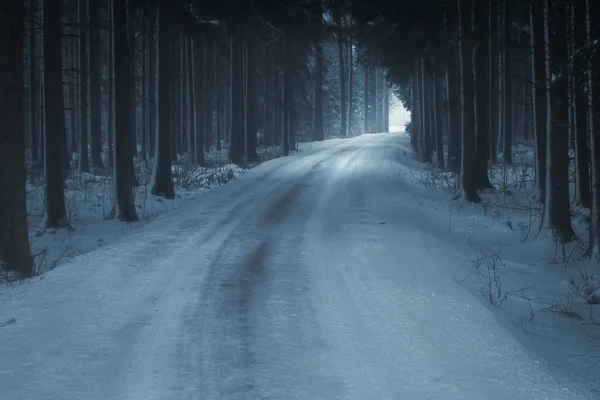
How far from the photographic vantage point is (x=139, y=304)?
296 inches

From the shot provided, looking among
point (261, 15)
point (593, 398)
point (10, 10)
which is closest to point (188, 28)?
point (261, 15)

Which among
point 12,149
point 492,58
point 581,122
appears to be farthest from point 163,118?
point 492,58

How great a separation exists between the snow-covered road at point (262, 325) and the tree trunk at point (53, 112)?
5.11 m

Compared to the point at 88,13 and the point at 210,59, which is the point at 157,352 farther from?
the point at 210,59

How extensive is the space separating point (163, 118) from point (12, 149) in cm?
834

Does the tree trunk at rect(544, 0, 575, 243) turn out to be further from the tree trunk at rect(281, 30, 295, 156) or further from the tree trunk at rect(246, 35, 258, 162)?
the tree trunk at rect(281, 30, 295, 156)

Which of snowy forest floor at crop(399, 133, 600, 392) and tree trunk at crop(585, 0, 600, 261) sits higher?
tree trunk at crop(585, 0, 600, 261)

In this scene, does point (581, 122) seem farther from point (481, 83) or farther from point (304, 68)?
point (304, 68)

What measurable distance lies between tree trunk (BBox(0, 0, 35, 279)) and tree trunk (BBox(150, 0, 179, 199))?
7.84 m

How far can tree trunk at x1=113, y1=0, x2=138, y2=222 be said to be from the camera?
15.9 m

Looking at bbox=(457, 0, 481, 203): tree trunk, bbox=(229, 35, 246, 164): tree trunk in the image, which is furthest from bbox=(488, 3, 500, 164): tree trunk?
bbox=(229, 35, 246, 164): tree trunk

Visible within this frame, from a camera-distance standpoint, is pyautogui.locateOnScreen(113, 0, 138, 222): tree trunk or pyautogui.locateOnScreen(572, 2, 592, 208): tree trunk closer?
pyautogui.locateOnScreen(572, 2, 592, 208): tree trunk

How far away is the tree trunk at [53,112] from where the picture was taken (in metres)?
15.1

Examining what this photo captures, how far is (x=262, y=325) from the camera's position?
6820 mm
